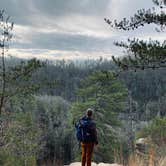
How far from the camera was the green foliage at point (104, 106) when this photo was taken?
31078 mm

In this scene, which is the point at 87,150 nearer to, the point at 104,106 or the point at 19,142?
the point at 19,142

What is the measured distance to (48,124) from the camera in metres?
31.2

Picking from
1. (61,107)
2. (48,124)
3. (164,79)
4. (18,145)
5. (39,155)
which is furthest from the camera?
(164,79)

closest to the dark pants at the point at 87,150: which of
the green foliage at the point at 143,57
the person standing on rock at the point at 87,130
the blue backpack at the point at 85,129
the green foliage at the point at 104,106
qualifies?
the person standing on rock at the point at 87,130

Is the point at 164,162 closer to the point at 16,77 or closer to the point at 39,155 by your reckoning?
the point at 16,77

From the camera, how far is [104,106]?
3309 cm

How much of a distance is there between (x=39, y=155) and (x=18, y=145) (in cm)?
626

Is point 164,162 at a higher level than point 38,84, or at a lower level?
lower

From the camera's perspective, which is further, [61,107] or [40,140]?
[61,107]

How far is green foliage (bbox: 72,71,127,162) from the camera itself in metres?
31.1

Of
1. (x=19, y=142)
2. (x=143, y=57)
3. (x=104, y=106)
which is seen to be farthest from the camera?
(x=104, y=106)

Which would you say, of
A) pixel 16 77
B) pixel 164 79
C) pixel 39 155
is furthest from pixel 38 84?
pixel 164 79

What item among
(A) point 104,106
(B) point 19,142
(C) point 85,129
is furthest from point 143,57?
(A) point 104,106

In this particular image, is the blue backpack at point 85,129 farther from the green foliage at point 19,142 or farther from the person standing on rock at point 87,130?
the green foliage at point 19,142
